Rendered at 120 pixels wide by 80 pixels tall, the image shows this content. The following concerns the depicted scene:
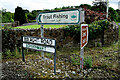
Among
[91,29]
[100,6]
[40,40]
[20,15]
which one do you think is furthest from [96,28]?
Answer: [100,6]

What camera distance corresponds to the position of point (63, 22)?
3824 millimetres

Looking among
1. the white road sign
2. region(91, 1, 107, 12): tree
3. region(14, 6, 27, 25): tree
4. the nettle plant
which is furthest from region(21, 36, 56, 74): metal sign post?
region(91, 1, 107, 12): tree

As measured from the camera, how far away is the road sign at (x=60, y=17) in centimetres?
356

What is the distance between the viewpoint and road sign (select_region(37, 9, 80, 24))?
356 centimetres

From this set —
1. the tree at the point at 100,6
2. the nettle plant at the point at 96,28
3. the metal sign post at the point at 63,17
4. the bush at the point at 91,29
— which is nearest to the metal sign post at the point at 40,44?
the metal sign post at the point at 63,17

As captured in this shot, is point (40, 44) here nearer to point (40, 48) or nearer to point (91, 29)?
point (40, 48)

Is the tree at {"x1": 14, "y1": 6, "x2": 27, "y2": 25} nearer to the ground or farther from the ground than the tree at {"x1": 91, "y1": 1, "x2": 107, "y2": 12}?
nearer to the ground

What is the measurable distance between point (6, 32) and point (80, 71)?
161 inches

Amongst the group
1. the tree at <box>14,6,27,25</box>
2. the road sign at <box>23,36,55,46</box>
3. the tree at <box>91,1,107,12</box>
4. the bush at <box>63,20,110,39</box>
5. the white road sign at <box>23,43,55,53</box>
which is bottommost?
the white road sign at <box>23,43,55,53</box>

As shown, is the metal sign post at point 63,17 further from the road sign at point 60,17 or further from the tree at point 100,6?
the tree at point 100,6

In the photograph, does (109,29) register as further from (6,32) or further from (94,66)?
(6,32)

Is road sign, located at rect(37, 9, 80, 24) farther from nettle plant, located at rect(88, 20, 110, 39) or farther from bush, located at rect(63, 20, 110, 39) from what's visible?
nettle plant, located at rect(88, 20, 110, 39)

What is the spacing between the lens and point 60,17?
3855mm

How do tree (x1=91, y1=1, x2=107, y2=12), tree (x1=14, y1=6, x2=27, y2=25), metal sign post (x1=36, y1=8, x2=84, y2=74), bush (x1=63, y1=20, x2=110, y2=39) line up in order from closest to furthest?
metal sign post (x1=36, y1=8, x2=84, y2=74) → bush (x1=63, y1=20, x2=110, y2=39) → tree (x1=14, y1=6, x2=27, y2=25) → tree (x1=91, y1=1, x2=107, y2=12)
